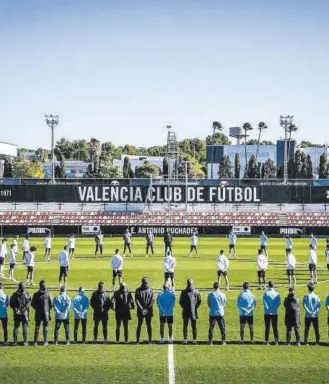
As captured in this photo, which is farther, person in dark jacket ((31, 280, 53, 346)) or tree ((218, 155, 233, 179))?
tree ((218, 155, 233, 179))

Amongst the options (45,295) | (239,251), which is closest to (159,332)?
(45,295)

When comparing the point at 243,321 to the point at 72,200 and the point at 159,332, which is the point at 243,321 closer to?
the point at 159,332

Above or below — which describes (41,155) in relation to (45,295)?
above

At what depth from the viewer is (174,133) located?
249 ft

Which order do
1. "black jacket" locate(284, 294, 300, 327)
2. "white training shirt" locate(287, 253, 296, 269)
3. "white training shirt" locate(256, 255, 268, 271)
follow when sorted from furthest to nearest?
1. "white training shirt" locate(287, 253, 296, 269)
2. "white training shirt" locate(256, 255, 268, 271)
3. "black jacket" locate(284, 294, 300, 327)

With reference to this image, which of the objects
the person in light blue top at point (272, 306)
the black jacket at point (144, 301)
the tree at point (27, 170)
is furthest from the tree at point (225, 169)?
the black jacket at point (144, 301)

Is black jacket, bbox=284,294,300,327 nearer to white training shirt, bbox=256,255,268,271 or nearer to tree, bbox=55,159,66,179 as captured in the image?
white training shirt, bbox=256,255,268,271

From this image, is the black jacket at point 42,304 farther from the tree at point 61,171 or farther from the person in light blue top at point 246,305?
the tree at point 61,171

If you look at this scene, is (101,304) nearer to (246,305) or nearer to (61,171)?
(246,305)

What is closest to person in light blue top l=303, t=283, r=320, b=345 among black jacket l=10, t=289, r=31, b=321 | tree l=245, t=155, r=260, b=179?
black jacket l=10, t=289, r=31, b=321

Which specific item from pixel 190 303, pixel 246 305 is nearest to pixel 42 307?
pixel 190 303

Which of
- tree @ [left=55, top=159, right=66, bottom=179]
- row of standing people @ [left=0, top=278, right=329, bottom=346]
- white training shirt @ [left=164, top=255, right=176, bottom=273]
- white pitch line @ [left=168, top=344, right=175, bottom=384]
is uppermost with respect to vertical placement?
tree @ [left=55, top=159, right=66, bottom=179]

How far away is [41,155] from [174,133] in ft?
373

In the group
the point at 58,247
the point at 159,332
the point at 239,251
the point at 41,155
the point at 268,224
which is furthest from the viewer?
the point at 41,155
